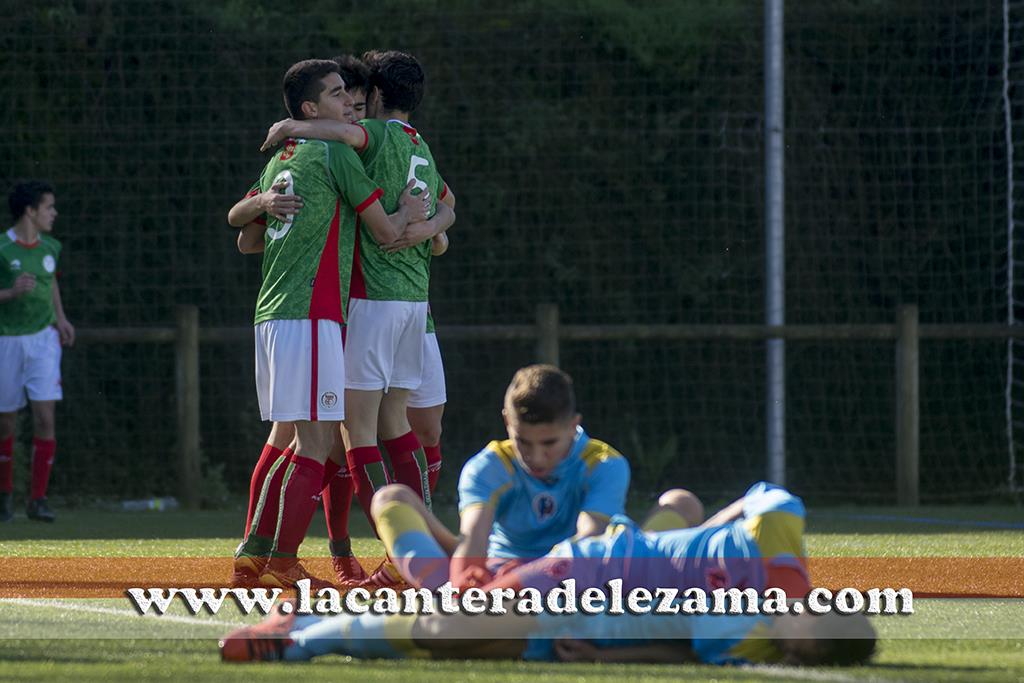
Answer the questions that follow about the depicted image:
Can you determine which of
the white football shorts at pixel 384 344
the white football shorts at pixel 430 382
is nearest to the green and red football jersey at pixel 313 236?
the white football shorts at pixel 384 344

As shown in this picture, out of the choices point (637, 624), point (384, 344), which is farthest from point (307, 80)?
point (637, 624)

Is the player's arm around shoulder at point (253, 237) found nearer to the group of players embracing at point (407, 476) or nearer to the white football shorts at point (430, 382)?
the group of players embracing at point (407, 476)

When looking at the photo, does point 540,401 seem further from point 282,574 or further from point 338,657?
point 282,574

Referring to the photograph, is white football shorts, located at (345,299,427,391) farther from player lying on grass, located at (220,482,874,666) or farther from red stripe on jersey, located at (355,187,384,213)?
player lying on grass, located at (220,482,874,666)

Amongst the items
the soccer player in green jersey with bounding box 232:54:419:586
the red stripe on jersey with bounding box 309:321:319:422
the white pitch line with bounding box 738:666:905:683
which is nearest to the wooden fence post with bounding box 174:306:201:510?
the soccer player in green jersey with bounding box 232:54:419:586

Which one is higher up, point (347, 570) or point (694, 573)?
point (694, 573)

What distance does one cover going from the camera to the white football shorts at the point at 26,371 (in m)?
10.6

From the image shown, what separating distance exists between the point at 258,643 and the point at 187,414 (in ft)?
25.6

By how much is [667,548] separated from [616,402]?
8.38 meters

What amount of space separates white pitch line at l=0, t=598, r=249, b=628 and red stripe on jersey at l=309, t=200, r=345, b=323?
1.18m

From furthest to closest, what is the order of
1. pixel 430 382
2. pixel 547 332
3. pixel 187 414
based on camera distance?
1. pixel 187 414
2. pixel 547 332
3. pixel 430 382

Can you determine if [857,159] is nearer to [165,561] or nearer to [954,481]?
[954,481]

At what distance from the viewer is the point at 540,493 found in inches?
186

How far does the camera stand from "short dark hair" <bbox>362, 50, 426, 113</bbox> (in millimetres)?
6402
